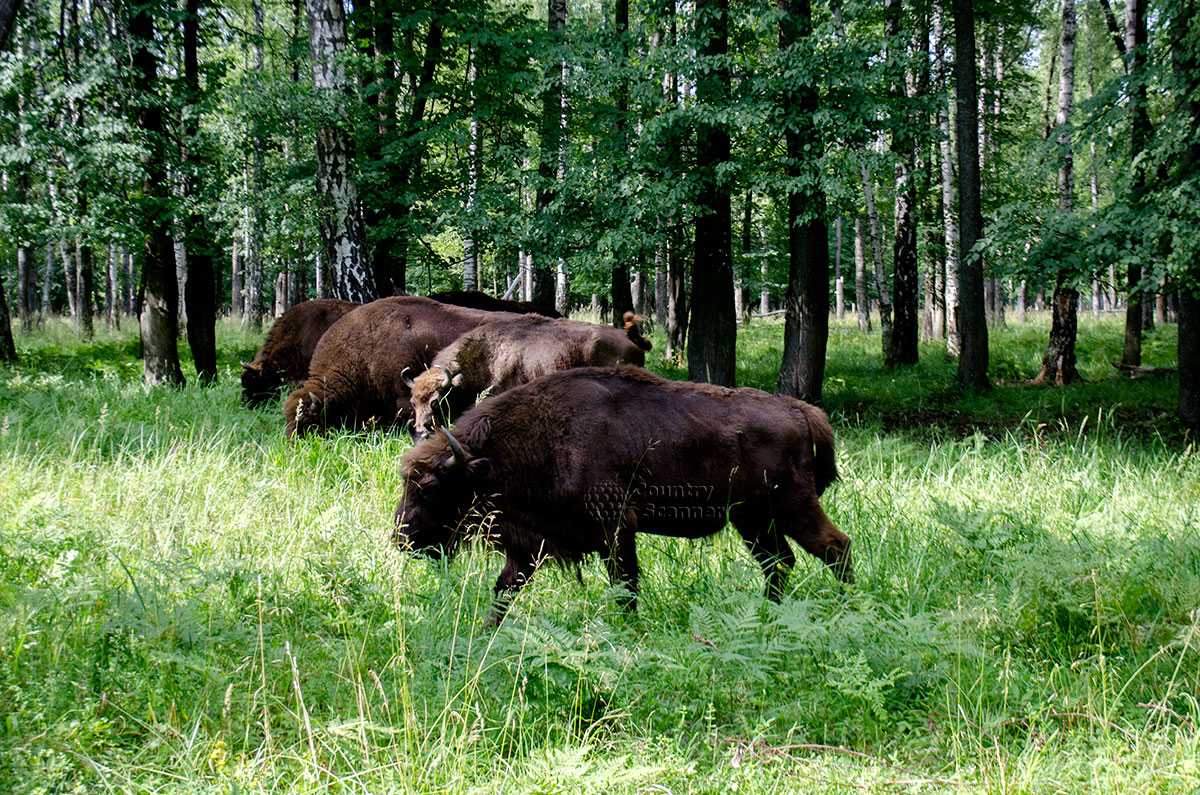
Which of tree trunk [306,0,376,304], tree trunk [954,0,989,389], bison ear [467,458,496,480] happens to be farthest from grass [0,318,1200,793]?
tree trunk [954,0,989,389]

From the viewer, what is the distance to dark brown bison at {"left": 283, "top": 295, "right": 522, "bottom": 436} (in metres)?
10.1

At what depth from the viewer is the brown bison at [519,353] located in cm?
958

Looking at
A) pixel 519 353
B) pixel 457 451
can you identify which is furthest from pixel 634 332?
pixel 457 451

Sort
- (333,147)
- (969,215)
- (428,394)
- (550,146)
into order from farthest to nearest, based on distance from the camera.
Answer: (550,146) < (969,215) < (333,147) < (428,394)

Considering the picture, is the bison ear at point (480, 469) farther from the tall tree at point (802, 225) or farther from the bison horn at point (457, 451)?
the tall tree at point (802, 225)

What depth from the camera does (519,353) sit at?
385 inches

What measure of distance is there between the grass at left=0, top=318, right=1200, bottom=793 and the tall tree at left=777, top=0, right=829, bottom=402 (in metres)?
6.81

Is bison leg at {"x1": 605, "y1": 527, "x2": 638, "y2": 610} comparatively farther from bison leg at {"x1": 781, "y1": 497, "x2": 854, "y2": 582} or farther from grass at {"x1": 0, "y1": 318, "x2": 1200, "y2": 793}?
bison leg at {"x1": 781, "y1": 497, "x2": 854, "y2": 582}

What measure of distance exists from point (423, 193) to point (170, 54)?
474 centimetres

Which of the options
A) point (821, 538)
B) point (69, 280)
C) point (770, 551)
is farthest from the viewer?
point (69, 280)

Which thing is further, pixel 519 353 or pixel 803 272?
pixel 803 272

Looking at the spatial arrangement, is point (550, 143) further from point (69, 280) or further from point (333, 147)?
point (69, 280)

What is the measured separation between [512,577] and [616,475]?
0.92 metres

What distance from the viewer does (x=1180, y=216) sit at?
1057 cm
